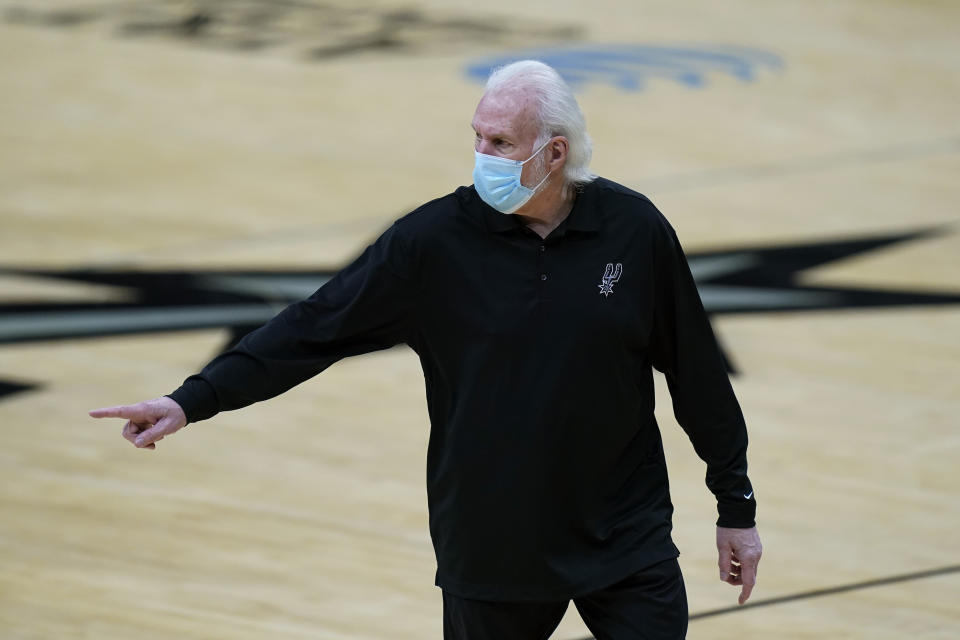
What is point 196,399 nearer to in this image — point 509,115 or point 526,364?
point 526,364

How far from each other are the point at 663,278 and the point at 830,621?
1.52m

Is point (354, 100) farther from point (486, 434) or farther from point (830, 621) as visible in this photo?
point (486, 434)

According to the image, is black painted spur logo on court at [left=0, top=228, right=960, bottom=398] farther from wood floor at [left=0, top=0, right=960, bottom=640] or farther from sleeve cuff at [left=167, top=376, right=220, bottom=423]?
sleeve cuff at [left=167, top=376, right=220, bottom=423]

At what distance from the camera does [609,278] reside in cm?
233

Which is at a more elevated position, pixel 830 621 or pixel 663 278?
pixel 663 278

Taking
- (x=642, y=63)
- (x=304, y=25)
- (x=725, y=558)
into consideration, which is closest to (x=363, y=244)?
(x=642, y=63)

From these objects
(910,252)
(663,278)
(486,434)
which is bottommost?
(910,252)

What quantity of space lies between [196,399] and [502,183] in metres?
0.55

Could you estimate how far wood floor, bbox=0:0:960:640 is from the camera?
3.80 metres

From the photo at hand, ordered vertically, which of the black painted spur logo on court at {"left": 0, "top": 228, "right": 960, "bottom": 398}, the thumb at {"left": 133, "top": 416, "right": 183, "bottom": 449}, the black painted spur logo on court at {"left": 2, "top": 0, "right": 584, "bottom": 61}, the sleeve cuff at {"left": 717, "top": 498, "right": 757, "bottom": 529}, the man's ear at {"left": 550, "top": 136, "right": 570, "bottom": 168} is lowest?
the black painted spur logo on court at {"left": 0, "top": 228, "right": 960, "bottom": 398}

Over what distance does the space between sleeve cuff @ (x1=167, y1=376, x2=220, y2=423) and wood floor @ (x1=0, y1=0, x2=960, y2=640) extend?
47.8 inches

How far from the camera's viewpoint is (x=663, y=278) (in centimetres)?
238

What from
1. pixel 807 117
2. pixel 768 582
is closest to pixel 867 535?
pixel 768 582

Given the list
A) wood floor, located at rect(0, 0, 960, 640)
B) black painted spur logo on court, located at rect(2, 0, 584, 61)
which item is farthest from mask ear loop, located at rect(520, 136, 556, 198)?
black painted spur logo on court, located at rect(2, 0, 584, 61)
